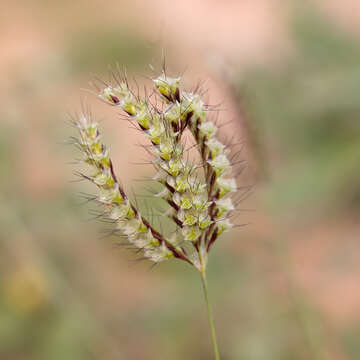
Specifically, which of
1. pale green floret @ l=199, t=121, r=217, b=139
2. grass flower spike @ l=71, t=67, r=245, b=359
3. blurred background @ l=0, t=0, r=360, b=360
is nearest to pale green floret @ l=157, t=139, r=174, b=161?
grass flower spike @ l=71, t=67, r=245, b=359

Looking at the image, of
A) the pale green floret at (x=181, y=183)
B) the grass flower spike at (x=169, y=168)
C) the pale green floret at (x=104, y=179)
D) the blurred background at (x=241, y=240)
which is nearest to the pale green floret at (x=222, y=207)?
the grass flower spike at (x=169, y=168)

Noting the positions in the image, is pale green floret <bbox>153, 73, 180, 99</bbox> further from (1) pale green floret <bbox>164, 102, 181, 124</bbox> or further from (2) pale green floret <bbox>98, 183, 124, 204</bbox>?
(2) pale green floret <bbox>98, 183, 124, 204</bbox>

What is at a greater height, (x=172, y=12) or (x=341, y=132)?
(x=172, y=12)

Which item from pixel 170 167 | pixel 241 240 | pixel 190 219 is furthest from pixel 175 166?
pixel 241 240

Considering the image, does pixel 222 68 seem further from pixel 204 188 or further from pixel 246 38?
pixel 246 38

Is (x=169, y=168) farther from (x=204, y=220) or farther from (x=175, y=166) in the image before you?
(x=204, y=220)

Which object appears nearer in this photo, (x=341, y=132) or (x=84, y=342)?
(x=84, y=342)

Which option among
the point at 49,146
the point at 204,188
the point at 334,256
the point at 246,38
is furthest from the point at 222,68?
the point at 246,38

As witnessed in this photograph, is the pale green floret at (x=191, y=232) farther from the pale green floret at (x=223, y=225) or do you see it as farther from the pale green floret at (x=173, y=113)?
the pale green floret at (x=173, y=113)
